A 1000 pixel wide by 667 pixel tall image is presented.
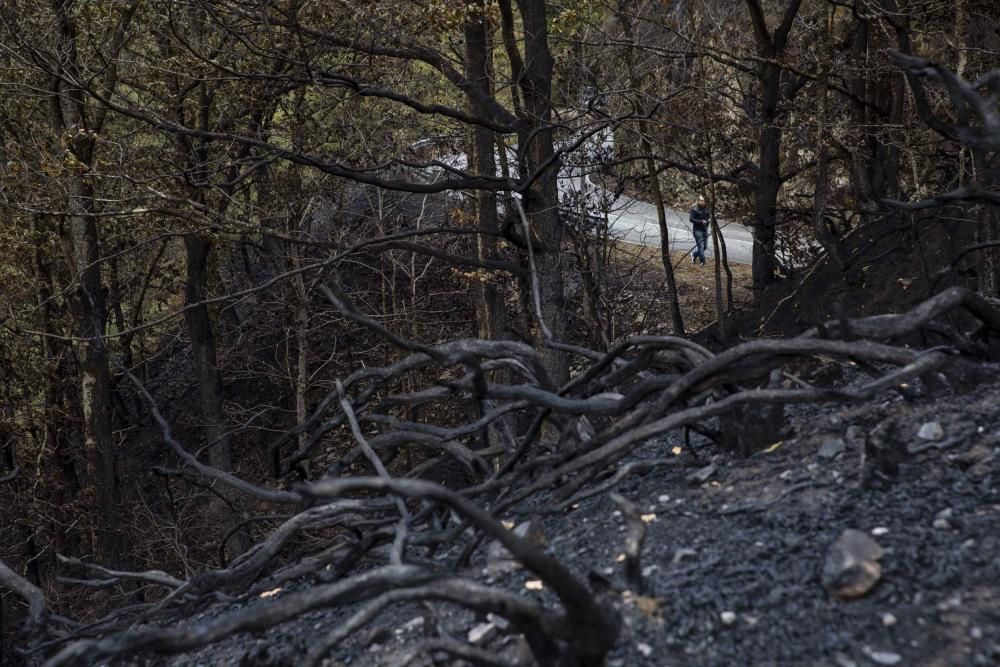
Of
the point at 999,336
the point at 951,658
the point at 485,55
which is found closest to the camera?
the point at 951,658

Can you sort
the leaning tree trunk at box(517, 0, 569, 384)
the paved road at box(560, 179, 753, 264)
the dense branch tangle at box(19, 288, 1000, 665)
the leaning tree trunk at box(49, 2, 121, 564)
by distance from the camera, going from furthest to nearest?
the paved road at box(560, 179, 753, 264), the leaning tree trunk at box(49, 2, 121, 564), the leaning tree trunk at box(517, 0, 569, 384), the dense branch tangle at box(19, 288, 1000, 665)

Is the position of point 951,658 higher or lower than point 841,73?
lower

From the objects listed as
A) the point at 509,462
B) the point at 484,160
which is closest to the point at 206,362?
the point at 484,160

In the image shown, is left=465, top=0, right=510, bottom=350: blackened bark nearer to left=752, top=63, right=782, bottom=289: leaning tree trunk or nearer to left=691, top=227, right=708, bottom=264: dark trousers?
left=752, top=63, right=782, bottom=289: leaning tree trunk

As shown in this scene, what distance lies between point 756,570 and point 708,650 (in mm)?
398

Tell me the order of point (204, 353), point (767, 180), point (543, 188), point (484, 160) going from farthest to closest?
point (204, 353), point (767, 180), point (484, 160), point (543, 188)

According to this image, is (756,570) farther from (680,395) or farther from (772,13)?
(772,13)

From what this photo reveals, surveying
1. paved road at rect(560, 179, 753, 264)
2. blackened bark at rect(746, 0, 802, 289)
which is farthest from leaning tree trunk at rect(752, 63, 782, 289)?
paved road at rect(560, 179, 753, 264)

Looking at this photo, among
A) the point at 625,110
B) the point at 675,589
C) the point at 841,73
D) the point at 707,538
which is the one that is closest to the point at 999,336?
the point at 707,538

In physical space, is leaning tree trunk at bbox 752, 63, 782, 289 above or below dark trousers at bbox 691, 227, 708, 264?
above

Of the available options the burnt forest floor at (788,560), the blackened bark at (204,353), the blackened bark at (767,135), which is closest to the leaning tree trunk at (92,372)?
the blackened bark at (204,353)

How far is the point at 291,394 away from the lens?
1978 cm

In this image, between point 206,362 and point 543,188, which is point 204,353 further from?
point 543,188

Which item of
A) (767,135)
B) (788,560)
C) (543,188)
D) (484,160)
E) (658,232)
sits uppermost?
(484,160)
